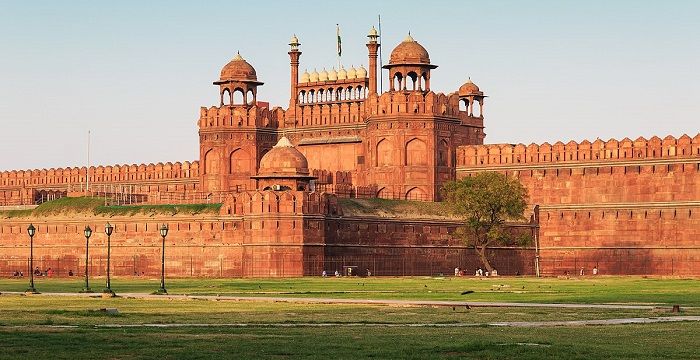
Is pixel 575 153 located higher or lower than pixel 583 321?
higher

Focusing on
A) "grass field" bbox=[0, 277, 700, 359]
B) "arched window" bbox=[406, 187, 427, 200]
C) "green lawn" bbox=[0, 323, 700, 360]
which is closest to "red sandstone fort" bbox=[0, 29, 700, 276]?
"arched window" bbox=[406, 187, 427, 200]

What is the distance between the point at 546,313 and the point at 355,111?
→ 7901cm

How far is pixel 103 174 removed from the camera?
13825 centimetres

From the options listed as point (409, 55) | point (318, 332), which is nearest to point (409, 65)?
point (409, 55)

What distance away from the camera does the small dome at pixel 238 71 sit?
123 meters

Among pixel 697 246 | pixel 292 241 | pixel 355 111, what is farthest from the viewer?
pixel 355 111

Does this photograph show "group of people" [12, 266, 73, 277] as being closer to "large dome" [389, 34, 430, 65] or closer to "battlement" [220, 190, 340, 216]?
"battlement" [220, 190, 340, 216]

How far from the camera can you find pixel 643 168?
113 m

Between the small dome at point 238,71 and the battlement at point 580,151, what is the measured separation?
18079 mm

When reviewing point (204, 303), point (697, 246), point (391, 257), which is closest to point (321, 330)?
point (204, 303)

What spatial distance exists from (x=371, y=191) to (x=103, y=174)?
107 feet

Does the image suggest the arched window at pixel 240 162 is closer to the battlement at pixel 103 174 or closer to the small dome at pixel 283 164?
the battlement at pixel 103 174

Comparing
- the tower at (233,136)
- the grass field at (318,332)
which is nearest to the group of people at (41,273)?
the tower at (233,136)

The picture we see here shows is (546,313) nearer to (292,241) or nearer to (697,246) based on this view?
(292,241)
